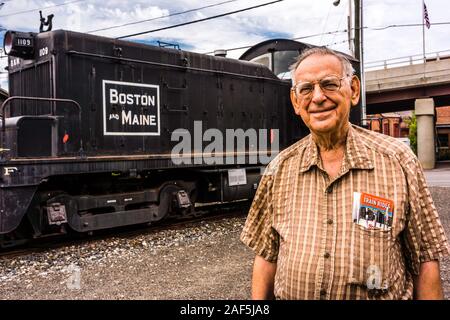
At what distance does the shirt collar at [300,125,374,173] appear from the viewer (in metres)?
1.77

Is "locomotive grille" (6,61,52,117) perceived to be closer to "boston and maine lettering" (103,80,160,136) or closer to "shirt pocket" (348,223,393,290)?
"boston and maine lettering" (103,80,160,136)

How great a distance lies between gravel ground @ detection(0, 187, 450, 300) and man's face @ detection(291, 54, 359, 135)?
114 inches

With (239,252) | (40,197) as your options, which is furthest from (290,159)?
(40,197)

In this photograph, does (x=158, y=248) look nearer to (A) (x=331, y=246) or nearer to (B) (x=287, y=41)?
(A) (x=331, y=246)

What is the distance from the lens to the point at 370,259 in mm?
1660

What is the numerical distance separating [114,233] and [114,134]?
1.83 metres

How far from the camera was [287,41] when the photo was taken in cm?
1051

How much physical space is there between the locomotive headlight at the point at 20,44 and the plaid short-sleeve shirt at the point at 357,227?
665cm

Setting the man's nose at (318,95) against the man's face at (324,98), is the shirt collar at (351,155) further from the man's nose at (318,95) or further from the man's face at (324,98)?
the man's nose at (318,95)

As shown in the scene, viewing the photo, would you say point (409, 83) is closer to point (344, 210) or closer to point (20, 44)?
point (20, 44)

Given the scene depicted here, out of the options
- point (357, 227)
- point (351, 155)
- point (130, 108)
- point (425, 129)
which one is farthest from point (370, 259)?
point (425, 129)

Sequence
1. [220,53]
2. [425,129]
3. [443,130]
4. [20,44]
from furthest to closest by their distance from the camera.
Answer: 1. [443,130]
2. [425,129]
3. [220,53]
4. [20,44]

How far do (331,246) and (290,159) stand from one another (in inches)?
17.8

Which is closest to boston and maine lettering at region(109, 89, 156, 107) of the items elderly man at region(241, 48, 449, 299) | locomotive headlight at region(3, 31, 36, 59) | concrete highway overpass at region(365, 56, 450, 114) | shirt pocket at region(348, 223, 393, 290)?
locomotive headlight at region(3, 31, 36, 59)
